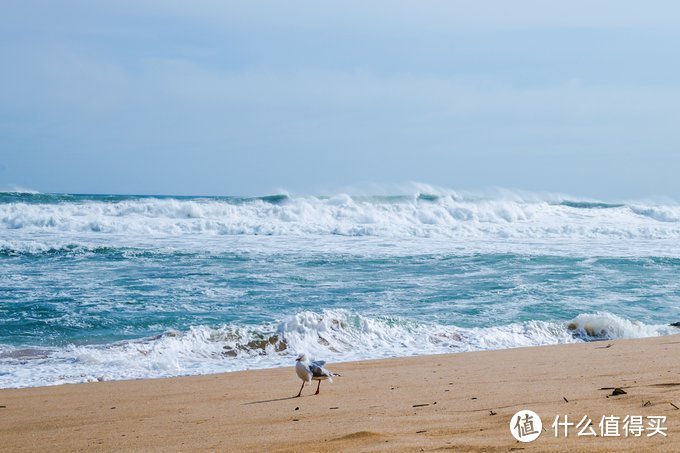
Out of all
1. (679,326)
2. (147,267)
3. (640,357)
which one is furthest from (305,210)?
(640,357)

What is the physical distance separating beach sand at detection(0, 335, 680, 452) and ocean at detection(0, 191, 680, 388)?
1.35 m

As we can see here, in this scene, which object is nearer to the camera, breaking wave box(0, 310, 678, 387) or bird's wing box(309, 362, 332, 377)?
bird's wing box(309, 362, 332, 377)

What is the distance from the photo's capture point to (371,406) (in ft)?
14.7

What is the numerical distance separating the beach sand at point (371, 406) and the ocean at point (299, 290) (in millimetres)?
1352

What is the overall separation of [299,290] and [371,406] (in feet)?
26.2

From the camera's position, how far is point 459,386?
5.19 m

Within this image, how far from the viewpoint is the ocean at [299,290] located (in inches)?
333

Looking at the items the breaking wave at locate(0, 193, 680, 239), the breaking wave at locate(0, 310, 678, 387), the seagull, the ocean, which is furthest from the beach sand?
the breaking wave at locate(0, 193, 680, 239)

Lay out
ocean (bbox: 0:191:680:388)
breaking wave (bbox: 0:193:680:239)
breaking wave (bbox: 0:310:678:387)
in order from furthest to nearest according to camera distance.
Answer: breaking wave (bbox: 0:193:680:239)
ocean (bbox: 0:191:680:388)
breaking wave (bbox: 0:310:678:387)

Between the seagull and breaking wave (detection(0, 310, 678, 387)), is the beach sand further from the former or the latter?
breaking wave (detection(0, 310, 678, 387))

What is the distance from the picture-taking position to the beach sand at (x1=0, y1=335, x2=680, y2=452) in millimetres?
3336

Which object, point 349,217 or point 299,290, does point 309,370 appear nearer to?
point 299,290

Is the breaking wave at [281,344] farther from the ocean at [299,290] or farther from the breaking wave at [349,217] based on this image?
the breaking wave at [349,217]

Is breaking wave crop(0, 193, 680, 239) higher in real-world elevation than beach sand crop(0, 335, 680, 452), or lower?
higher
